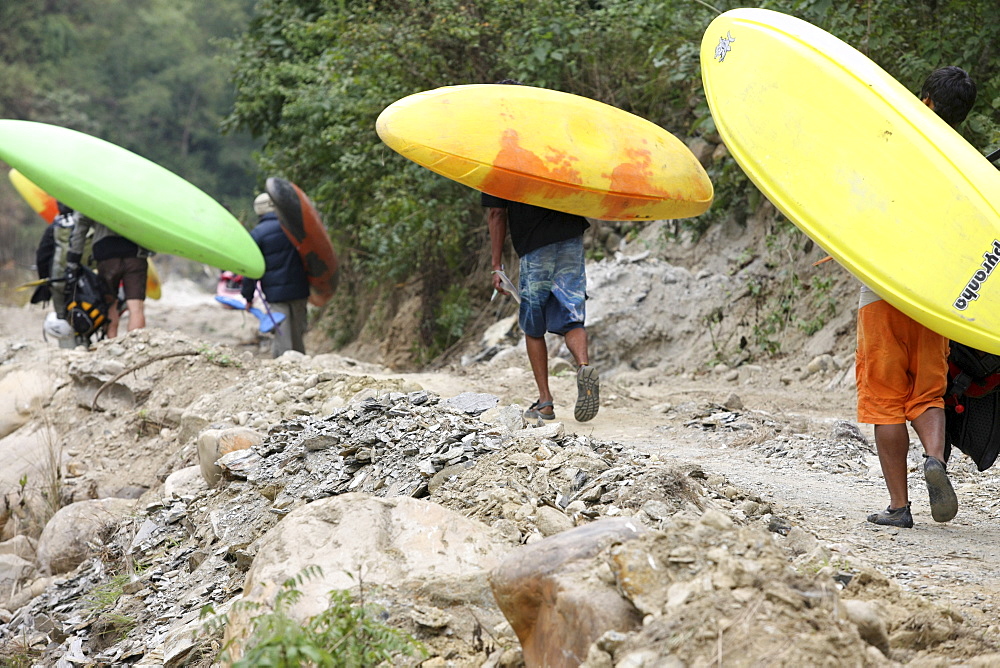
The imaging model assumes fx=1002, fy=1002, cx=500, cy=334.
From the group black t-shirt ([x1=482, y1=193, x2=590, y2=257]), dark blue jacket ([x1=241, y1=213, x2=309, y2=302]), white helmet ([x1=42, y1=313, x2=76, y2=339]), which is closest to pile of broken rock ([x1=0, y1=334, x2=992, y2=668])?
black t-shirt ([x1=482, y1=193, x2=590, y2=257])

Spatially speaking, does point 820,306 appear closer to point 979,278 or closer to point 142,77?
point 979,278

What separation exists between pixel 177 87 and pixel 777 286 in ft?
109

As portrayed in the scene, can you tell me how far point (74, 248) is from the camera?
8156 mm

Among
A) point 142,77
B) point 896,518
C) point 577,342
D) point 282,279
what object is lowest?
point 142,77

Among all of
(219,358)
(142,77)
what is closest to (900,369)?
(219,358)

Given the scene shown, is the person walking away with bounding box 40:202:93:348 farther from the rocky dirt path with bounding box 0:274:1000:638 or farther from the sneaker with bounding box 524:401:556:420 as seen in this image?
the sneaker with bounding box 524:401:556:420

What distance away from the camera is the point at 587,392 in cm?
473

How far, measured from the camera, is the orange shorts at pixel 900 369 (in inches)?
128

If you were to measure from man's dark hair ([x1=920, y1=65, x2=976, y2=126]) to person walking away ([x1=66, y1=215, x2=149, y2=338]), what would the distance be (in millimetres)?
6415

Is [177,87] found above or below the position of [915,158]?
below

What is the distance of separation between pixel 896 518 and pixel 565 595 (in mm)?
1573

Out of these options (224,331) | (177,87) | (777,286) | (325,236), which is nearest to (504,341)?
(325,236)

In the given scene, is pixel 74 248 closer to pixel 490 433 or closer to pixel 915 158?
pixel 490 433

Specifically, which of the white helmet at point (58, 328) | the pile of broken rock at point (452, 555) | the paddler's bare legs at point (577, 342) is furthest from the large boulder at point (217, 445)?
the white helmet at point (58, 328)
